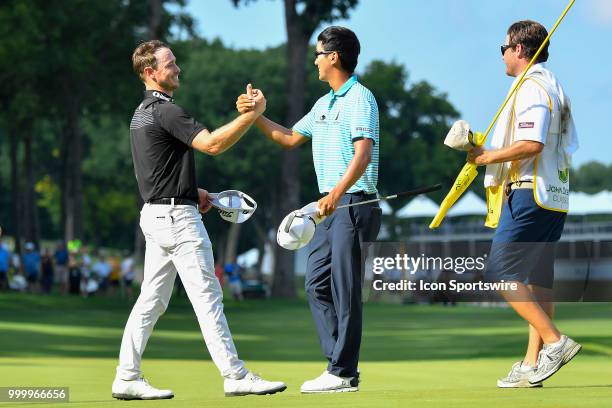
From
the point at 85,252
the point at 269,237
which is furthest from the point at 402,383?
the point at 269,237

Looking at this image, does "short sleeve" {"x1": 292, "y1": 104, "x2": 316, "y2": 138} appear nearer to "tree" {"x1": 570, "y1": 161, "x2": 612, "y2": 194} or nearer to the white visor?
the white visor

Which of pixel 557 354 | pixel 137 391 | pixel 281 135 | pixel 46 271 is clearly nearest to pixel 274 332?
pixel 281 135

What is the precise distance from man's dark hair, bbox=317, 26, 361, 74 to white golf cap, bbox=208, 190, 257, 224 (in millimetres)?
1099

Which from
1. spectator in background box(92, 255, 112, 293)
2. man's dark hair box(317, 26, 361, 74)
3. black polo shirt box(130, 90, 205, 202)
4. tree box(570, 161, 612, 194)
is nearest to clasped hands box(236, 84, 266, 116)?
black polo shirt box(130, 90, 205, 202)

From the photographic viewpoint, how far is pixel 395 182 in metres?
A: 71.4

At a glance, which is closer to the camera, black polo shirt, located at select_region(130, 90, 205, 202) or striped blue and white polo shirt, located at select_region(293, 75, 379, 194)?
black polo shirt, located at select_region(130, 90, 205, 202)

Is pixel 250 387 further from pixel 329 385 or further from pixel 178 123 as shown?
pixel 178 123

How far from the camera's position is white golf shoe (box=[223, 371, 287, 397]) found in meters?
8.48

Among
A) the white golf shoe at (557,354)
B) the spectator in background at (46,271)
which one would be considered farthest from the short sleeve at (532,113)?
the spectator in background at (46,271)

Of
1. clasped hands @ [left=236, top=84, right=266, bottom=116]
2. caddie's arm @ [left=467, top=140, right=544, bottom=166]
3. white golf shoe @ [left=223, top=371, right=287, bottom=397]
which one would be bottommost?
white golf shoe @ [left=223, top=371, right=287, bottom=397]

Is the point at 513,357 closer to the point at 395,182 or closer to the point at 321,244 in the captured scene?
the point at 321,244

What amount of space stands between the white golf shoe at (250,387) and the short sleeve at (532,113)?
7.03 ft

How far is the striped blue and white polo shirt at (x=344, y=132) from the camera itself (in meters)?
8.73

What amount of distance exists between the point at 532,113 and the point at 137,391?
3.01 m
